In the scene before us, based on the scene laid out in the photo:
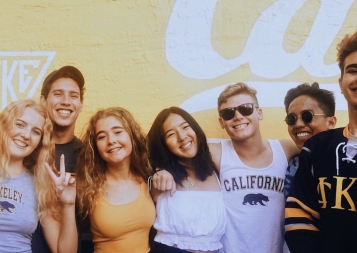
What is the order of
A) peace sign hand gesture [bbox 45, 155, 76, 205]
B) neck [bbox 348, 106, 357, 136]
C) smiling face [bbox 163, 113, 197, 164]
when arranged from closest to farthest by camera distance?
1. neck [bbox 348, 106, 357, 136]
2. peace sign hand gesture [bbox 45, 155, 76, 205]
3. smiling face [bbox 163, 113, 197, 164]

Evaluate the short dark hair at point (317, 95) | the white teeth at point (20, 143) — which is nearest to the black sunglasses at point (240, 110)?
the short dark hair at point (317, 95)

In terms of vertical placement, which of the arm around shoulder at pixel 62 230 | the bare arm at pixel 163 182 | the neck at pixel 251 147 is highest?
the neck at pixel 251 147

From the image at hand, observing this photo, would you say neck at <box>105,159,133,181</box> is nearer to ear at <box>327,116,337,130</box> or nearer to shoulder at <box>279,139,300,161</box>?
shoulder at <box>279,139,300,161</box>

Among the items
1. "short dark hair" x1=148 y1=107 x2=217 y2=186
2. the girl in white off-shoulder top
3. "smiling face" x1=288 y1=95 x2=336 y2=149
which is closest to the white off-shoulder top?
the girl in white off-shoulder top

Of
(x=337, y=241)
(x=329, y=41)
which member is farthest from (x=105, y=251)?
(x=329, y=41)

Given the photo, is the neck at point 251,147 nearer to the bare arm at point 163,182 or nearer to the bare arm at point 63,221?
the bare arm at point 163,182

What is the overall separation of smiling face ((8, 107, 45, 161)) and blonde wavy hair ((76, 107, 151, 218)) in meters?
0.31

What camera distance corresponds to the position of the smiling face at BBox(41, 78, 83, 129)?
2.99 m

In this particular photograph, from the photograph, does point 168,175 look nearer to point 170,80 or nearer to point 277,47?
point 170,80

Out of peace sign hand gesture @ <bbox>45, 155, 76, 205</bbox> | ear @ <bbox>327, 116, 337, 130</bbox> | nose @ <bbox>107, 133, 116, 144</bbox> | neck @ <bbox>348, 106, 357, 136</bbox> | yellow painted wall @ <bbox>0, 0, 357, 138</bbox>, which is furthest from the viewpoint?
yellow painted wall @ <bbox>0, 0, 357, 138</bbox>

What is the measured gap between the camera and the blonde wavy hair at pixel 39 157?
8.42 ft

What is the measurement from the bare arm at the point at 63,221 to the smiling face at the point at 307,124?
1.56 metres

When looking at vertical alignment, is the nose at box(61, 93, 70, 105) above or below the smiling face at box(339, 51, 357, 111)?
above

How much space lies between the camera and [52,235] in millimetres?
2574
